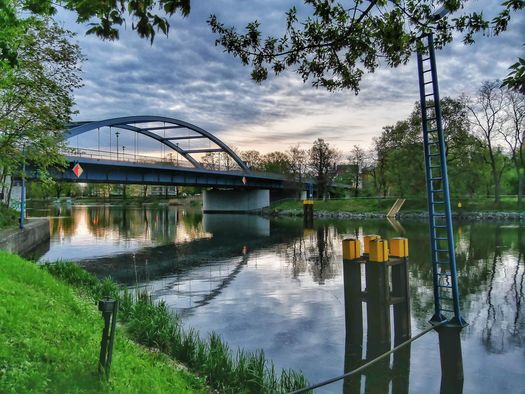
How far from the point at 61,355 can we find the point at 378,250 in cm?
508

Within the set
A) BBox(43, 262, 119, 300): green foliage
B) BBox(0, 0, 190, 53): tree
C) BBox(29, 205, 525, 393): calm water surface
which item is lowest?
BBox(29, 205, 525, 393): calm water surface

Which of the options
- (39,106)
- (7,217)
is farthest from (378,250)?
(7,217)

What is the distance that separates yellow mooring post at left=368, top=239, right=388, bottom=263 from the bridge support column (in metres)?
68.8

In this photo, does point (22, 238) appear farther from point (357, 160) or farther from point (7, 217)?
point (357, 160)

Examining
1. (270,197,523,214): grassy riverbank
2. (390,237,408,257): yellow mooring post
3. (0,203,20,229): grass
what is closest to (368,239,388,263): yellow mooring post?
(390,237,408,257): yellow mooring post

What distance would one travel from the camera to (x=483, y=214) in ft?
165

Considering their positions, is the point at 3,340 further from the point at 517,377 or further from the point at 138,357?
the point at 517,377

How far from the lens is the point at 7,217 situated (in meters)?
24.7

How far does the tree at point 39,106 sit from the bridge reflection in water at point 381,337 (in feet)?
49.0

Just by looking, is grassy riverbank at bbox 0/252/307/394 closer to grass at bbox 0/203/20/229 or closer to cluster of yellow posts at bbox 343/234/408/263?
cluster of yellow posts at bbox 343/234/408/263

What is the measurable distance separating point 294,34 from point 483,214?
169 feet

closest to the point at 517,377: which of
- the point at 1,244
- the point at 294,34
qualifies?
the point at 294,34

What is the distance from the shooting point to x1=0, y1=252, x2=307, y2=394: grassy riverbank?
14.3 ft

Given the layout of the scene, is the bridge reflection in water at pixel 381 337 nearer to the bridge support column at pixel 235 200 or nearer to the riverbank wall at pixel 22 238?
the riverbank wall at pixel 22 238
